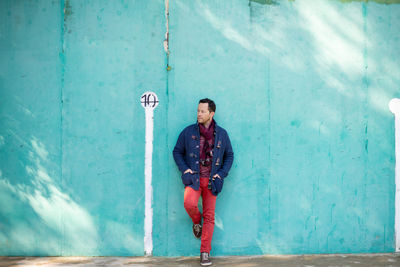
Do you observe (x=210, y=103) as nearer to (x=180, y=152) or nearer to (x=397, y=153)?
(x=180, y=152)

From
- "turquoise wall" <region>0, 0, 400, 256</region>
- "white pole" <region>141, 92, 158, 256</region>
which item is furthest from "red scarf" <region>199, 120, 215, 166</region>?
"white pole" <region>141, 92, 158, 256</region>

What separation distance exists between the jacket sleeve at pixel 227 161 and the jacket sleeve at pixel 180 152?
1.33 feet

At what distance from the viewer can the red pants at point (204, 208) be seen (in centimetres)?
428

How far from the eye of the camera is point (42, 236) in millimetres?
4688

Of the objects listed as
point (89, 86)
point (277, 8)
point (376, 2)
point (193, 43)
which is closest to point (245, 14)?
point (277, 8)

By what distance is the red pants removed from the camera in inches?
169

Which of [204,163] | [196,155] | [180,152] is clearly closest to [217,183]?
[204,163]

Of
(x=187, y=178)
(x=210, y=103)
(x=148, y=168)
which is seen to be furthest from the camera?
(x=148, y=168)

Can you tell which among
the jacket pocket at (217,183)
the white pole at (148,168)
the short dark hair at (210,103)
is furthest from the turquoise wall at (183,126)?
the jacket pocket at (217,183)

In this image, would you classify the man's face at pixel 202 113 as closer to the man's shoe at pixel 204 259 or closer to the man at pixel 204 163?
the man at pixel 204 163

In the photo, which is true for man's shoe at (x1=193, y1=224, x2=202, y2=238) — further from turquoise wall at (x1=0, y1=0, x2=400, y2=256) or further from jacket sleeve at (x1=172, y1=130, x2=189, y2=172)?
jacket sleeve at (x1=172, y1=130, x2=189, y2=172)

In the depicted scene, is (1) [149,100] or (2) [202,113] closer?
(2) [202,113]

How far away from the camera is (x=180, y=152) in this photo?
4.45m

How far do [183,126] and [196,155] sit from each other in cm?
52
